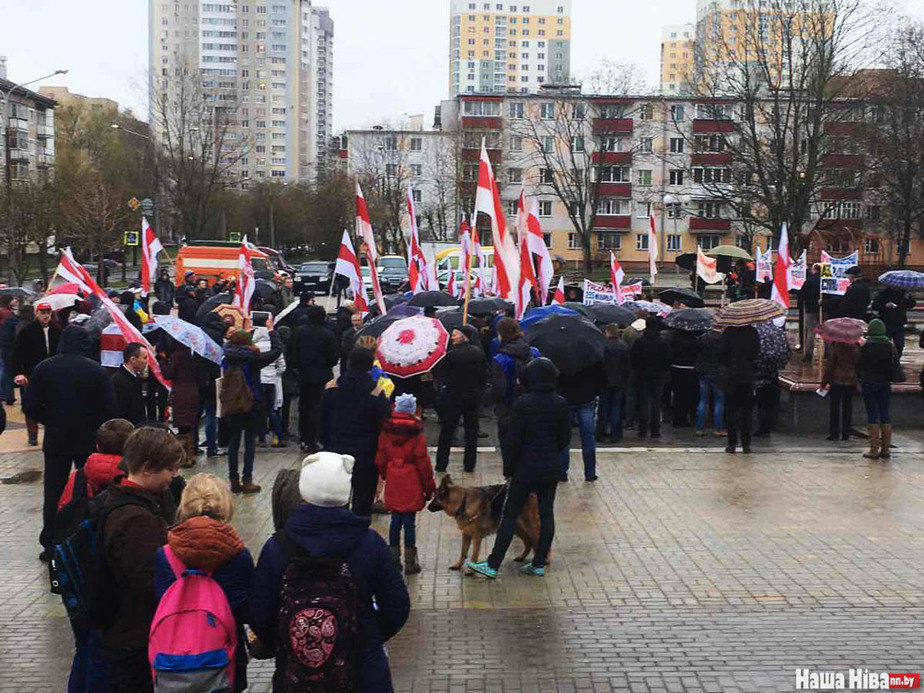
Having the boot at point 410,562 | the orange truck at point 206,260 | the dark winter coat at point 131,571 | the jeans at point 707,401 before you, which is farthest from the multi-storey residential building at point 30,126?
the dark winter coat at point 131,571

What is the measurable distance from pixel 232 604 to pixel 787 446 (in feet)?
35.5

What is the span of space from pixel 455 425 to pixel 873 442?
16.2ft

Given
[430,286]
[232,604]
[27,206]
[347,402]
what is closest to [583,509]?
[347,402]

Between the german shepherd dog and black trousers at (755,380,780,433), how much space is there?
6771mm

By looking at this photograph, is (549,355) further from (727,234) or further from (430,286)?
(727,234)

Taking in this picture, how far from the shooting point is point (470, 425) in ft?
38.9

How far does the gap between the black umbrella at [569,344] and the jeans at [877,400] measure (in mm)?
3402

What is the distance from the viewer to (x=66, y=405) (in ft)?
28.0

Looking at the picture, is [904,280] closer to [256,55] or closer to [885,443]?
[885,443]

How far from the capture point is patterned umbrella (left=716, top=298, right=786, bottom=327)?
12875mm

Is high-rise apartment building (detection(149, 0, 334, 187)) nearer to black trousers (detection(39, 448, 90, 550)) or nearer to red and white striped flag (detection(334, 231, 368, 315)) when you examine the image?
red and white striped flag (detection(334, 231, 368, 315))

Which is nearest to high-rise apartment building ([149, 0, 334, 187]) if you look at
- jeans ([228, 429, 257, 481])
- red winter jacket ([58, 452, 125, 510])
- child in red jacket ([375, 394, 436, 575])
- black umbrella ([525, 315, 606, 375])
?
black umbrella ([525, 315, 606, 375])

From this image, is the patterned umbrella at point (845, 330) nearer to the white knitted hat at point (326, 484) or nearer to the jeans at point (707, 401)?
the jeans at point (707, 401)

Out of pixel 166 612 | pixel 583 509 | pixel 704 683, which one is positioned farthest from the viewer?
pixel 583 509
